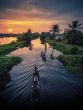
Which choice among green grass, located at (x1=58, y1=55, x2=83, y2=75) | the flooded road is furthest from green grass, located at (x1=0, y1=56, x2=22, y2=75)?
green grass, located at (x1=58, y1=55, x2=83, y2=75)

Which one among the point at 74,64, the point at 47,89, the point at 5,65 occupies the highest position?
the point at 5,65

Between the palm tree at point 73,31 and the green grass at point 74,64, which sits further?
the palm tree at point 73,31

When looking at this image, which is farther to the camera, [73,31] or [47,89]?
[73,31]

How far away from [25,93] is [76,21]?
218 feet

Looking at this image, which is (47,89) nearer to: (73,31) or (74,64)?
(74,64)

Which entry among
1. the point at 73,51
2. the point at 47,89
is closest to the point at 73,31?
the point at 73,51

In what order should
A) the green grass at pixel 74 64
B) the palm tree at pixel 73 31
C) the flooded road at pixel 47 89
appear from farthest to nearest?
the palm tree at pixel 73 31 < the green grass at pixel 74 64 < the flooded road at pixel 47 89

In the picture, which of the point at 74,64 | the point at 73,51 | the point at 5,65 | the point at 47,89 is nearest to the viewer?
the point at 47,89

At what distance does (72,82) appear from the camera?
106ft

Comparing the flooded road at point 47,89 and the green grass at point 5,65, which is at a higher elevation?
the green grass at point 5,65

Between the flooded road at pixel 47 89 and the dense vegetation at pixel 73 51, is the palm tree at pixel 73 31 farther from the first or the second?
the flooded road at pixel 47 89

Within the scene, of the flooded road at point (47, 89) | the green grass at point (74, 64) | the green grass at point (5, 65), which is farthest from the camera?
the green grass at point (74, 64)

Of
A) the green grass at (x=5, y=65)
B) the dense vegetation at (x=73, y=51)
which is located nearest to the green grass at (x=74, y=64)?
the dense vegetation at (x=73, y=51)

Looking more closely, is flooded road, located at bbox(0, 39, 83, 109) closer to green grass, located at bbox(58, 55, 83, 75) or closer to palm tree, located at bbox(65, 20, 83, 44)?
green grass, located at bbox(58, 55, 83, 75)
